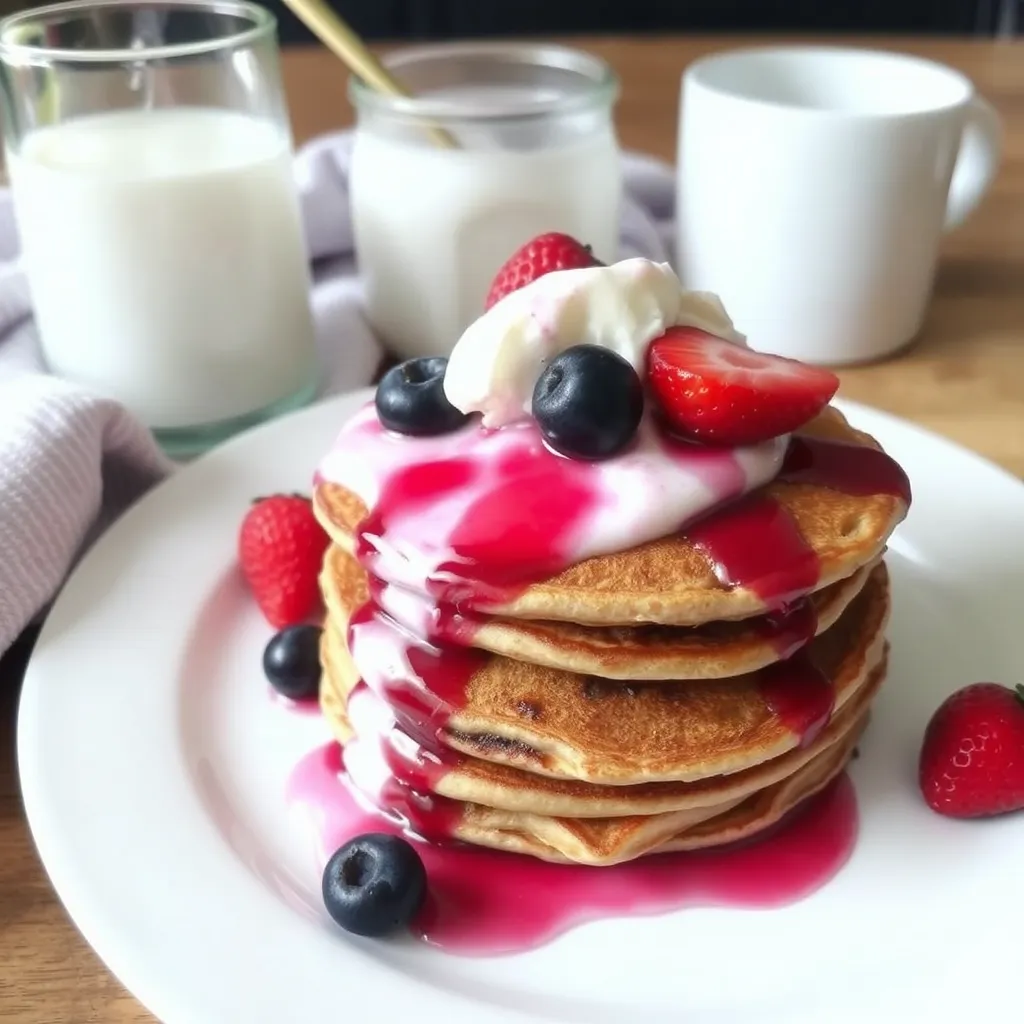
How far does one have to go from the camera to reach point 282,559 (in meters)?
1.32

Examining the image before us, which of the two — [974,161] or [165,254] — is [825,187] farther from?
[165,254]

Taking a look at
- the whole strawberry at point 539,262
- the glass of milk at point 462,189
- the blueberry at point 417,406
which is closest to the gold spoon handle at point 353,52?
the glass of milk at point 462,189

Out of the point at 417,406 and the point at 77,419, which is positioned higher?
the point at 417,406

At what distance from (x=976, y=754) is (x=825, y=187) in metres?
0.95

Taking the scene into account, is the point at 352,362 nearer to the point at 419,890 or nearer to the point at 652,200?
the point at 652,200

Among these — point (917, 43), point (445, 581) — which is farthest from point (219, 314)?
point (917, 43)

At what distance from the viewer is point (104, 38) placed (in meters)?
1.64

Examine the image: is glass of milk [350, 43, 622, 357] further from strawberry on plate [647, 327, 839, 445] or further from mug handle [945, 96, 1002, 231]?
strawberry on plate [647, 327, 839, 445]

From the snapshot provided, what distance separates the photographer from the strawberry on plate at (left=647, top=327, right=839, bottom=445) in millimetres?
1000

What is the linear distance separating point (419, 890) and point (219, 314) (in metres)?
0.89

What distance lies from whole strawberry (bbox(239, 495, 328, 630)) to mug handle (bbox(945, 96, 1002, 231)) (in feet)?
3.74

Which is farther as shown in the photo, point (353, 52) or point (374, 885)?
point (353, 52)

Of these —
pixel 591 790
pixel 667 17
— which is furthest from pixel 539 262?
pixel 667 17

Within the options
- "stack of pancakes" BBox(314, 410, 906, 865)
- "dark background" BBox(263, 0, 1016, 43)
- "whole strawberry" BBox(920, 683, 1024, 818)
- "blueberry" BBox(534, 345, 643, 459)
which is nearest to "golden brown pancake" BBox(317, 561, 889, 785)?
"stack of pancakes" BBox(314, 410, 906, 865)
